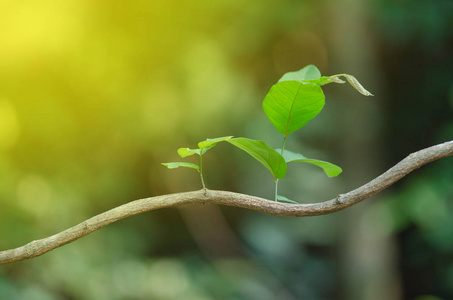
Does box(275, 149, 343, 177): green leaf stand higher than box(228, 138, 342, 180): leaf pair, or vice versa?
box(228, 138, 342, 180): leaf pair

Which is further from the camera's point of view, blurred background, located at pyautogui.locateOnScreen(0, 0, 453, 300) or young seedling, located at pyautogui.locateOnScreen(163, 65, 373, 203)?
blurred background, located at pyautogui.locateOnScreen(0, 0, 453, 300)

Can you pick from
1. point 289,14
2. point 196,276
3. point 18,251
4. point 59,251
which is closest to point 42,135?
point 59,251

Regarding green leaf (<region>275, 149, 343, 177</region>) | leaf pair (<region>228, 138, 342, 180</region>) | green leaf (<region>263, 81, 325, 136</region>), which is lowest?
green leaf (<region>275, 149, 343, 177</region>)

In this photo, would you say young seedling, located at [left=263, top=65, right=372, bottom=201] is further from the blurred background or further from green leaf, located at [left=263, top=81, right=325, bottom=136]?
the blurred background

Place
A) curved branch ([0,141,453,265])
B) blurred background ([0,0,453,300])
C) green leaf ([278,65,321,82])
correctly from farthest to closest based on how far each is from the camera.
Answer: blurred background ([0,0,453,300]) < green leaf ([278,65,321,82]) < curved branch ([0,141,453,265])

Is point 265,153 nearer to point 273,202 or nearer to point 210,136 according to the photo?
point 273,202

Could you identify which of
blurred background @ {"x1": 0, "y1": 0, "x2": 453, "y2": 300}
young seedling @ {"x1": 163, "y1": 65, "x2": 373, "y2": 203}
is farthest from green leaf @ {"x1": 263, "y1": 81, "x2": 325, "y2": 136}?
blurred background @ {"x1": 0, "y1": 0, "x2": 453, "y2": 300}

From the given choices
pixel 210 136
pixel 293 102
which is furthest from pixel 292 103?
pixel 210 136

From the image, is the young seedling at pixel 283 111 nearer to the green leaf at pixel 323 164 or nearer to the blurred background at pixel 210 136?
the green leaf at pixel 323 164
